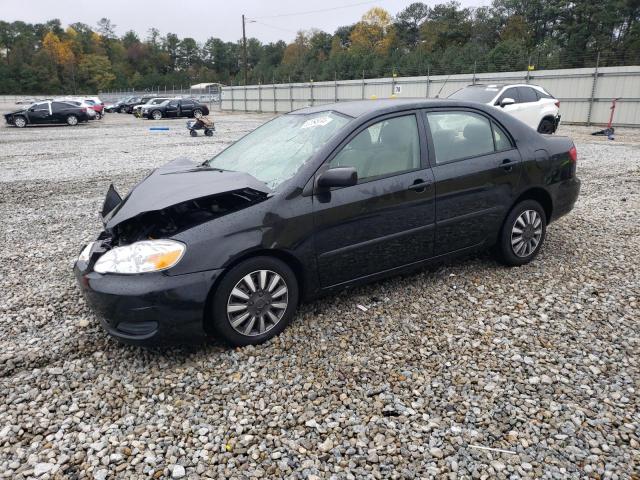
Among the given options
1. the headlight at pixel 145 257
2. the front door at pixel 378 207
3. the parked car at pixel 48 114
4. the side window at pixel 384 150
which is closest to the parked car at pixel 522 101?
the side window at pixel 384 150

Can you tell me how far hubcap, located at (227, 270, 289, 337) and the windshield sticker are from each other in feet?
4.46

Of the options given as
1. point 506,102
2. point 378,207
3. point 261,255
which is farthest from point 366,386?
point 506,102

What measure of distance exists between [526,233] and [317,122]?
7.36ft

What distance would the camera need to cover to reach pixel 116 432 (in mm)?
2631

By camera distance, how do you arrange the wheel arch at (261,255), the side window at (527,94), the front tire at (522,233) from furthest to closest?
the side window at (527,94), the front tire at (522,233), the wheel arch at (261,255)

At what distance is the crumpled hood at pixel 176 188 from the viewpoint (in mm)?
3279

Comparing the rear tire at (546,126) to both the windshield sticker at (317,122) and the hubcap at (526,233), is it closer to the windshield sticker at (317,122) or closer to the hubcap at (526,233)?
the hubcap at (526,233)

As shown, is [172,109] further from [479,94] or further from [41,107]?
[479,94]

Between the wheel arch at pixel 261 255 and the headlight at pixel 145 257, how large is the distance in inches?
12.0

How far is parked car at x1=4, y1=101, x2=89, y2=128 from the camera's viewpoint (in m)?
25.7

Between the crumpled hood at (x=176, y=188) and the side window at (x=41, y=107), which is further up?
the crumpled hood at (x=176, y=188)

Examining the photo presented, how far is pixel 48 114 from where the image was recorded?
86.5 ft

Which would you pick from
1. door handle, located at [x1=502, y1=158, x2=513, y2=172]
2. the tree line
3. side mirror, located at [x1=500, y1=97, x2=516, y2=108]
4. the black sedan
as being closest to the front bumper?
the black sedan

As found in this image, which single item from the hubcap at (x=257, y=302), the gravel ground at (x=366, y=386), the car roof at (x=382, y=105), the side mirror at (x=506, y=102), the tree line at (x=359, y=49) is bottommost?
the gravel ground at (x=366, y=386)
